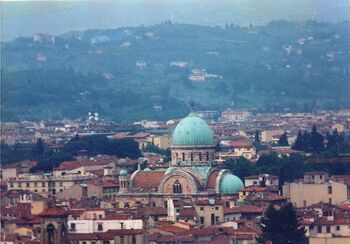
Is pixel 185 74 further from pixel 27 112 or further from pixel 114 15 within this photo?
pixel 27 112

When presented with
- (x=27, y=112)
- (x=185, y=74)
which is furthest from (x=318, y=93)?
(x=185, y=74)

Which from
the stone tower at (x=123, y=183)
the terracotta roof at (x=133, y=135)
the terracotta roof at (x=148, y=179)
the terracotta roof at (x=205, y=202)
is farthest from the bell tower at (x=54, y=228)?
the terracotta roof at (x=133, y=135)

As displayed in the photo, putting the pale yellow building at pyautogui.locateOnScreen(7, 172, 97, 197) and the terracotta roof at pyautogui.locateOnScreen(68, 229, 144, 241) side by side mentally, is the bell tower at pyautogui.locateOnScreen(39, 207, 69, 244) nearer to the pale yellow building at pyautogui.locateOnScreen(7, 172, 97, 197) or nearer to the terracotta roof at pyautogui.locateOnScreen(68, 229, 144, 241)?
the terracotta roof at pyautogui.locateOnScreen(68, 229, 144, 241)

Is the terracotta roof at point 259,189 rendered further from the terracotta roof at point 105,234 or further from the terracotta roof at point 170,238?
the terracotta roof at point 105,234

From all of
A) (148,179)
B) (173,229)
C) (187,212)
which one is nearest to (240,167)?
(148,179)

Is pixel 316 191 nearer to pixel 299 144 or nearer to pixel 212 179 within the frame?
pixel 212 179

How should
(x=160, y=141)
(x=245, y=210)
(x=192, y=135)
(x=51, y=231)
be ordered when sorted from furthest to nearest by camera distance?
(x=160, y=141) < (x=192, y=135) < (x=245, y=210) < (x=51, y=231)
